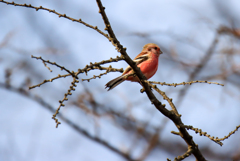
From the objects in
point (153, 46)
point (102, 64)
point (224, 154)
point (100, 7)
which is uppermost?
point (153, 46)

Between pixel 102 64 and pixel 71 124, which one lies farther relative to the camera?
pixel 71 124

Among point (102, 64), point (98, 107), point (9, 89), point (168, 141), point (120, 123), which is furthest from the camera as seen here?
point (168, 141)

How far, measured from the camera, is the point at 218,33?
6480mm

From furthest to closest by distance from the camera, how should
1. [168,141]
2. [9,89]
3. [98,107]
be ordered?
1. [168,141]
2. [98,107]
3. [9,89]

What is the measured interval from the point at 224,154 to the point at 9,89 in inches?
202

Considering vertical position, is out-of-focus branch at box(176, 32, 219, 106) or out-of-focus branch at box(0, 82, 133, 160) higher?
out-of-focus branch at box(176, 32, 219, 106)

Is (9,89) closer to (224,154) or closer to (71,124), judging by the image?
(71,124)

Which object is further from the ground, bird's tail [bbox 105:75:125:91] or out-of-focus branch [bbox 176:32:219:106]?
out-of-focus branch [bbox 176:32:219:106]

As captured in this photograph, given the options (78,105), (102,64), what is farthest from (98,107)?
(102,64)

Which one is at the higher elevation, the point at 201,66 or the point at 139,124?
the point at 201,66

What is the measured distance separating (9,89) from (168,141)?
4.20 metres

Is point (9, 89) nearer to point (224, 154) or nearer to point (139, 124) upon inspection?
point (139, 124)

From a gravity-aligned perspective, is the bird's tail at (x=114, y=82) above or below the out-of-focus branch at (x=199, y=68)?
below

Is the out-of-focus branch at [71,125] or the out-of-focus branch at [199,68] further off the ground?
the out-of-focus branch at [199,68]
